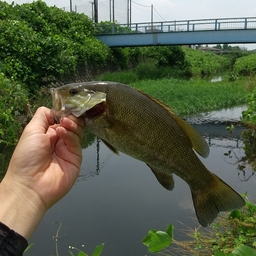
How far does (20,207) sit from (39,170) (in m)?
0.25

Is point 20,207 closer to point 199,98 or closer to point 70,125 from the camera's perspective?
point 70,125

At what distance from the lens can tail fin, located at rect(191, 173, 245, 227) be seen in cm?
192

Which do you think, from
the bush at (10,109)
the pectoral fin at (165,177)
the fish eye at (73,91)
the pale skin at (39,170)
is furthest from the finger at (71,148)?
the bush at (10,109)

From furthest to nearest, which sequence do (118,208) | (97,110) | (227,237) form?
(118,208) → (227,237) → (97,110)

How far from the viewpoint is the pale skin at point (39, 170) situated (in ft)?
6.15

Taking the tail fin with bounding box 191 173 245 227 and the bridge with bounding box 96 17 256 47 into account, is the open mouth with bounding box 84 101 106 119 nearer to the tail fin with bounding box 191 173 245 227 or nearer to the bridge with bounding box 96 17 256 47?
the tail fin with bounding box 191 173 245 227

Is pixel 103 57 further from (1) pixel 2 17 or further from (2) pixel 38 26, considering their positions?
(1) pixel 2 17

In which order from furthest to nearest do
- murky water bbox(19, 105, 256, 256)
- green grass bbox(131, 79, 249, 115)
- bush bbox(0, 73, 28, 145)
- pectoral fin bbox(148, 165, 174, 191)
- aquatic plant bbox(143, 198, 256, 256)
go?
green grass bbox(131, 79, 249, 115) → bush bbox(0, 73, 28, 145) → murky water bbox(19, 105, 256, 256) → aquatic plant bbox(143, 198, 256, 256) → pectoral fin bbox(148, 165, 174, 191)

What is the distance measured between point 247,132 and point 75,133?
321 inches

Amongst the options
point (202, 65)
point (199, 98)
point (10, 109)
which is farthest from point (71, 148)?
point (202, 65)

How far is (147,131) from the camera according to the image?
1920 millimetres

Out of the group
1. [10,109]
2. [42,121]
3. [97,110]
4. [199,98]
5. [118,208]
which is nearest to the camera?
[97,110]

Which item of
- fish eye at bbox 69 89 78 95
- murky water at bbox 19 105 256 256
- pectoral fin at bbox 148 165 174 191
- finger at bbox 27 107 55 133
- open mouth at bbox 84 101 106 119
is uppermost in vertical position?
fish eye at bbox 69 89 78 95

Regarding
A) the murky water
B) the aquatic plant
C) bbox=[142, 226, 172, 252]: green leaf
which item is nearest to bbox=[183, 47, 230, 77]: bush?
the murky water
